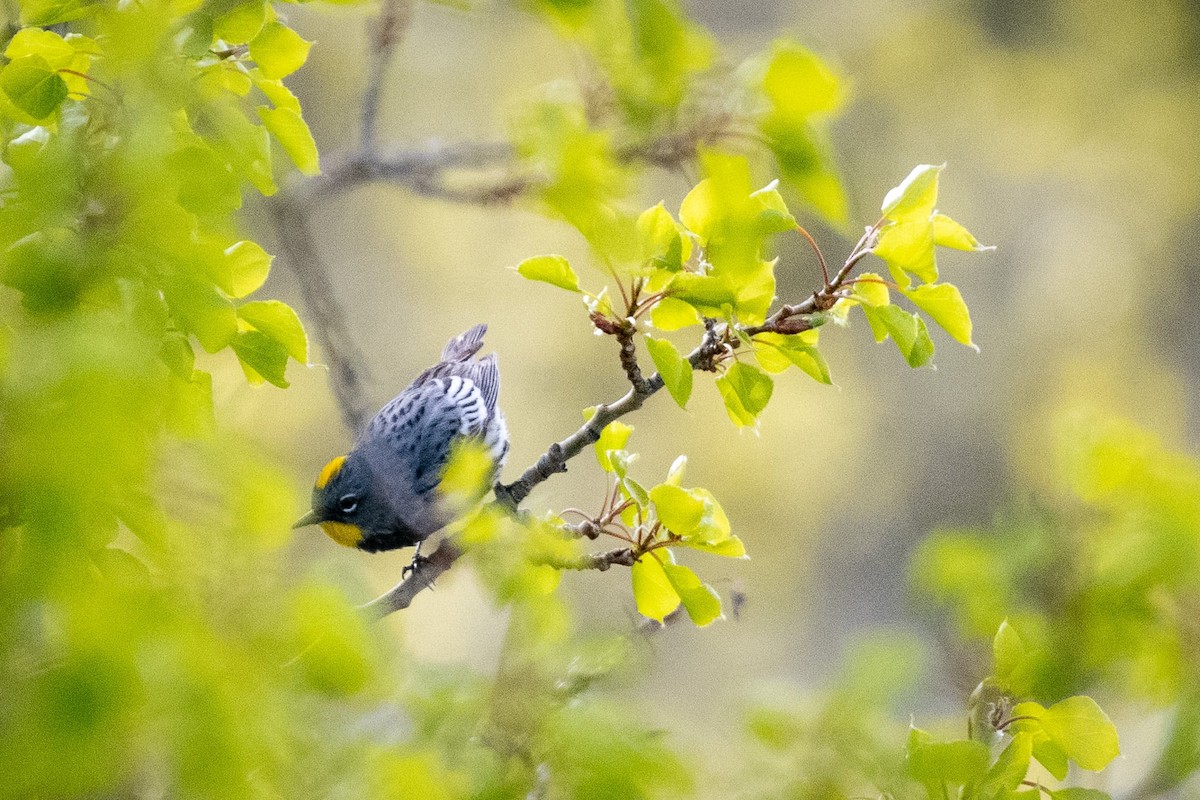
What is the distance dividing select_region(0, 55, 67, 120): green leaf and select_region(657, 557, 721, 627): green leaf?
0.55m

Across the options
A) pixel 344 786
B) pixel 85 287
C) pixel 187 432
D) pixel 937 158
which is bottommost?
pixel 937 158

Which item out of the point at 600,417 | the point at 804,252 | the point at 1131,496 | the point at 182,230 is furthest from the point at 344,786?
the point at 804,252

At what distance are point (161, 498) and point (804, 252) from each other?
17.5ft

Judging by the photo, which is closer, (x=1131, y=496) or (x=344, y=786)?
(x=344, y=786)

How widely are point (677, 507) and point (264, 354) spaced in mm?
329

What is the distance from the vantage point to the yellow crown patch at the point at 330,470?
1530 millimetres

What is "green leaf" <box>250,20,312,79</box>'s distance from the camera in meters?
0.67

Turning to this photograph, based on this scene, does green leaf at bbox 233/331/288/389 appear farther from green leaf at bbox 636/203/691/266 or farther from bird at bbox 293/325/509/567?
bird at bbox 293/325/509/567

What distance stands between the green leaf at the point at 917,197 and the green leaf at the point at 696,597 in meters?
0.32

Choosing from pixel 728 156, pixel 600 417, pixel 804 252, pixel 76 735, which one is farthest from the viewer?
pixel 804 252

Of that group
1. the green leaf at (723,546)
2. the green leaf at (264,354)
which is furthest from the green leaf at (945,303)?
the green leaf at (264,354)

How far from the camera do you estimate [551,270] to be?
75 centimetres

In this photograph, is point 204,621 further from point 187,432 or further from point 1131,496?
point 1131,496

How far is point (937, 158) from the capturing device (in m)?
5.67
